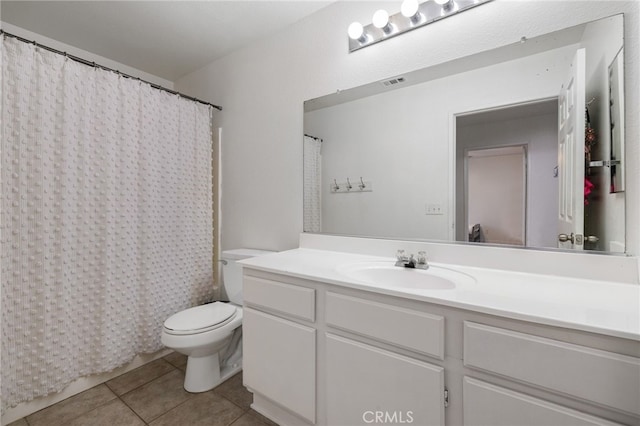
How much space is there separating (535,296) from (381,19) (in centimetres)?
146

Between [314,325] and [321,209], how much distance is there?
810 mm

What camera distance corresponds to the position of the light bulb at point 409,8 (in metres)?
1.33

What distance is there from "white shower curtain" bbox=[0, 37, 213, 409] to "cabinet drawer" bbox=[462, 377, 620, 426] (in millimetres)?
1976

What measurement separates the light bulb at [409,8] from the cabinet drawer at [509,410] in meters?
1.58

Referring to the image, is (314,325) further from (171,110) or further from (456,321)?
(171,110)

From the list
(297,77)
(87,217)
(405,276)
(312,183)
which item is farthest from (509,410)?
(87,217)

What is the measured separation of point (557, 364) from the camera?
2.32 feet

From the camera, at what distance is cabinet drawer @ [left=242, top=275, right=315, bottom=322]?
3.82 feet

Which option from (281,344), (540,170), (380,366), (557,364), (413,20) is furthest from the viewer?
(413,20)

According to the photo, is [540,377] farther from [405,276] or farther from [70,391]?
[70,391]

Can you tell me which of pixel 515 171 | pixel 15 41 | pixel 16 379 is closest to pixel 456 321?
pixel 515 171

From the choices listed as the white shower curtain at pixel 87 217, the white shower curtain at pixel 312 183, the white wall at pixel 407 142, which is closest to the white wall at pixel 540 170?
the white wall at pixel 407 142

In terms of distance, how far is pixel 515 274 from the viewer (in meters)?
1.12

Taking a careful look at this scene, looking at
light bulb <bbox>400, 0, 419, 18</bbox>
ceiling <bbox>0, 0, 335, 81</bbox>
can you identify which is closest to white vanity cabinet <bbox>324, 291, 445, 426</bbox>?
light bulb <bbox>400, 0, 419, 18</bbox>
